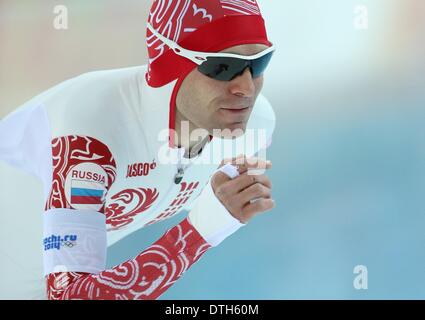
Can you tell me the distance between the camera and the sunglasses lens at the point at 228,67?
166 centimetres

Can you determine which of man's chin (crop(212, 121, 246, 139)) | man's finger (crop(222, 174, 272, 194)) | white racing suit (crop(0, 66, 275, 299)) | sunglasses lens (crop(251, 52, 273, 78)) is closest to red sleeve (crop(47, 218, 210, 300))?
white racing suit (crop(0, 66, 275, 299))

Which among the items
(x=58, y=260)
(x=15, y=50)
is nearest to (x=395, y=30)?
(x=15, y=50)

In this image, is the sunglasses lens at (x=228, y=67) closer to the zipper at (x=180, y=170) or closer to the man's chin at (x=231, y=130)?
the man's chin at (x=231, y=130)

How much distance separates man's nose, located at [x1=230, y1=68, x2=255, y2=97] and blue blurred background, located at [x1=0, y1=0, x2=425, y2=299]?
84 centimetres

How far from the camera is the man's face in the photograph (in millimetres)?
1686

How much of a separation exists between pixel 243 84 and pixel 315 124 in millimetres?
893

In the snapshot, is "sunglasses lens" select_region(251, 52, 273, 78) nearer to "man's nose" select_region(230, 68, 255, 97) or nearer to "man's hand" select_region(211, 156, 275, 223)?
"man's nose" select_region(230, 68, 255, 97)

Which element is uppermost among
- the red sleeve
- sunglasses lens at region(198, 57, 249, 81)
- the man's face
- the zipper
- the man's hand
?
sunglasses lens at region(198, 57, 249, 81)

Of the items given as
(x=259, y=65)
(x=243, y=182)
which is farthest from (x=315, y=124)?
(x=243, y=182)

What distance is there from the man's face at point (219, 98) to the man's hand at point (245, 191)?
0.18 metres

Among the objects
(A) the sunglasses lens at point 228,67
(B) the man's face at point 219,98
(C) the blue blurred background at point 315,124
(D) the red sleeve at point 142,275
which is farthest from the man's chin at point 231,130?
(C) the blue blurred background at point 315,124

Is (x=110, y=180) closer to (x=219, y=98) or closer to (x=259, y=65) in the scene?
(x=219, y=98)

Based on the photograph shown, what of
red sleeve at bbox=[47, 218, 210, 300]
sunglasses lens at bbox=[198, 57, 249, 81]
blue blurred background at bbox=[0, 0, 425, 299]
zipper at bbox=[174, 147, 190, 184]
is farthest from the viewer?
blue blurred background at bbox=[0, 0, 425, 299]

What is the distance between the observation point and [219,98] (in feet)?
5.61
